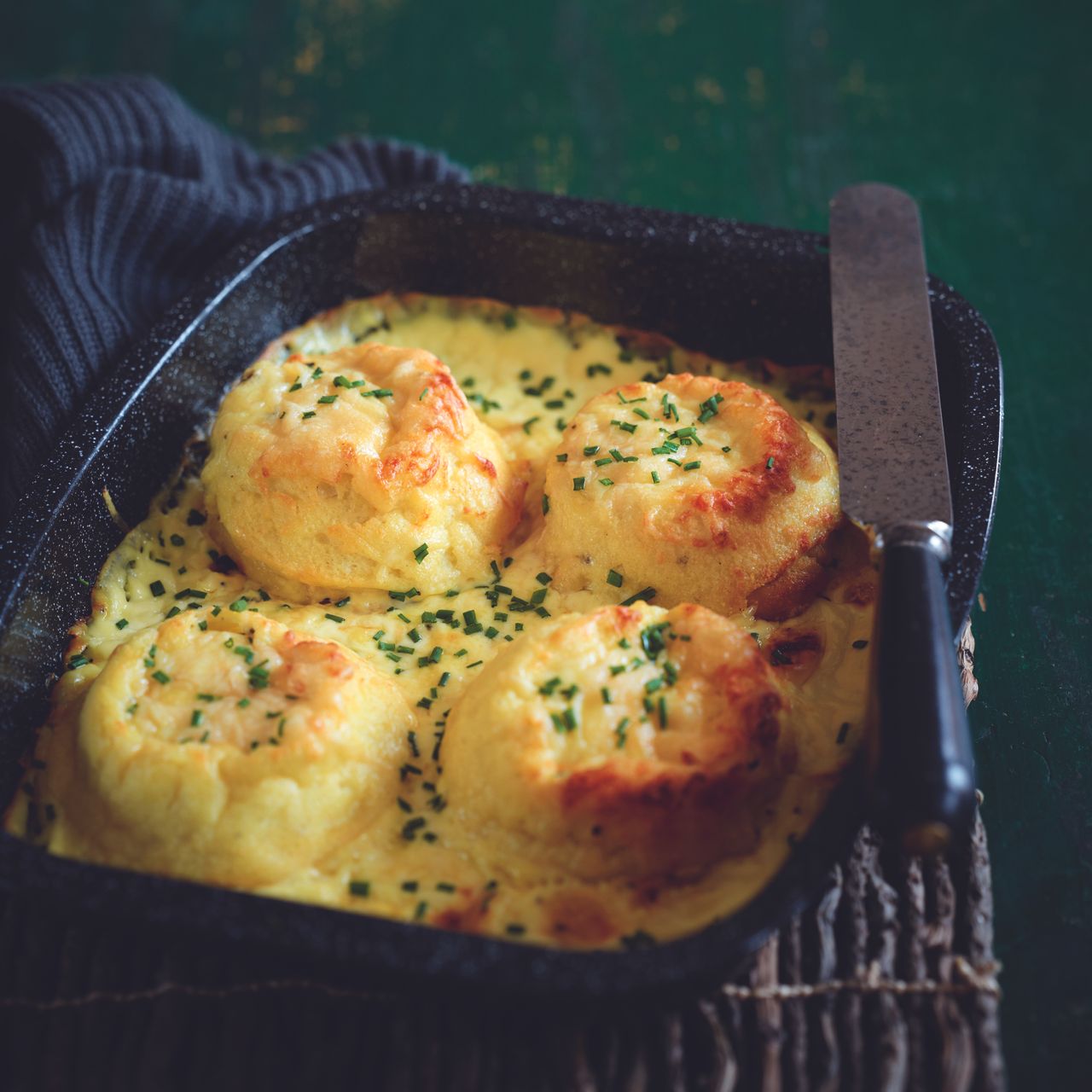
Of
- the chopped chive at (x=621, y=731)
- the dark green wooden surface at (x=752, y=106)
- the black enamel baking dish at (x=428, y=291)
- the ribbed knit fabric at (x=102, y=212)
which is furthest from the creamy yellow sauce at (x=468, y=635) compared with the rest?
the dark green wooden surface at (x=752, y=106)

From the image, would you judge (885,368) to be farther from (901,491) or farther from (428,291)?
(428,291)

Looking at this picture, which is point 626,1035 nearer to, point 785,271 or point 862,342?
point 862,342

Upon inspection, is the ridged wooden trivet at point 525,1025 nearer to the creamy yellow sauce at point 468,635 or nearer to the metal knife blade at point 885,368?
the creamy yellow sauce at point 468,635

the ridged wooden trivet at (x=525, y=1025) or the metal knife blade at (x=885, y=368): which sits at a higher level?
the metal knife blade at (x=885, y=368)

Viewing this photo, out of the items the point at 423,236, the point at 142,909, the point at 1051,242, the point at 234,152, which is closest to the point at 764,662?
the point at 142,909

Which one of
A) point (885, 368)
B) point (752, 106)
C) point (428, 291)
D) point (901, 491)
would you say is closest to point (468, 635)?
point (901, 491)

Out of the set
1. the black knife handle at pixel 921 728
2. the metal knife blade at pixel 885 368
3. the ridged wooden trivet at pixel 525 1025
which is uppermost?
the metal knife blade at pixel 885 368
